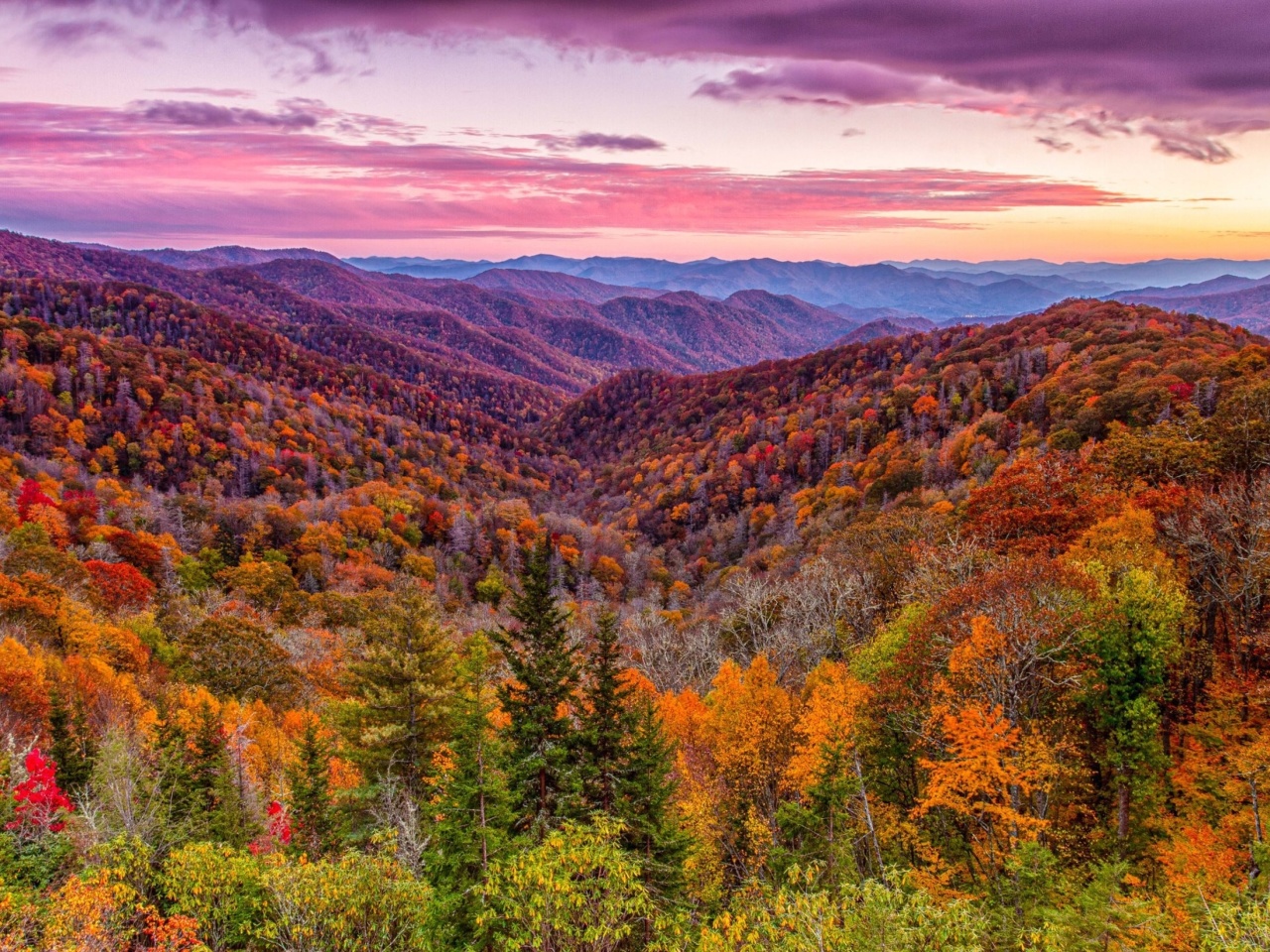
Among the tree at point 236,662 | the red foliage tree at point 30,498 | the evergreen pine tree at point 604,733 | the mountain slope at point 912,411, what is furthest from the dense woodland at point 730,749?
the mountain slope at point 912,411

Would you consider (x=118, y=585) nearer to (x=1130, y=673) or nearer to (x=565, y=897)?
(x=565, y=897)

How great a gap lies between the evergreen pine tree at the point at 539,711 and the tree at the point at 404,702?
418 cm

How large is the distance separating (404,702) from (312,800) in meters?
7.19

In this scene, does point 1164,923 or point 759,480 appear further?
point 759,480

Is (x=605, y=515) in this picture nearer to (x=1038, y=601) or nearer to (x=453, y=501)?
(x=453, y=501)

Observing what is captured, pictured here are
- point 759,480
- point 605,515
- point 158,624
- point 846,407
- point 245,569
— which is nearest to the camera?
point 158,624

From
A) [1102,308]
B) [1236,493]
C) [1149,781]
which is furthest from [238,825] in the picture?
[1102,308]

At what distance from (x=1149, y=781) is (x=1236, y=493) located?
47.8ft

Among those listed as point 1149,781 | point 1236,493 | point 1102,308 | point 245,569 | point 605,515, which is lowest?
point 605,515

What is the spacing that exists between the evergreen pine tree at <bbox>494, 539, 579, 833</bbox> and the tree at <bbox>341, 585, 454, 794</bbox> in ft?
13.7

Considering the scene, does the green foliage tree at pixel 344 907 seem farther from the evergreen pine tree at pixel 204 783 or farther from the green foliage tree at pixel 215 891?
the evergreen pine tree at pixel 204 783

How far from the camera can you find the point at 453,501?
14025 centimetres

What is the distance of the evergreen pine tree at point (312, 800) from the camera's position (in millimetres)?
26438

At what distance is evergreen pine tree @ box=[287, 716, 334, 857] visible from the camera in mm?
26438
